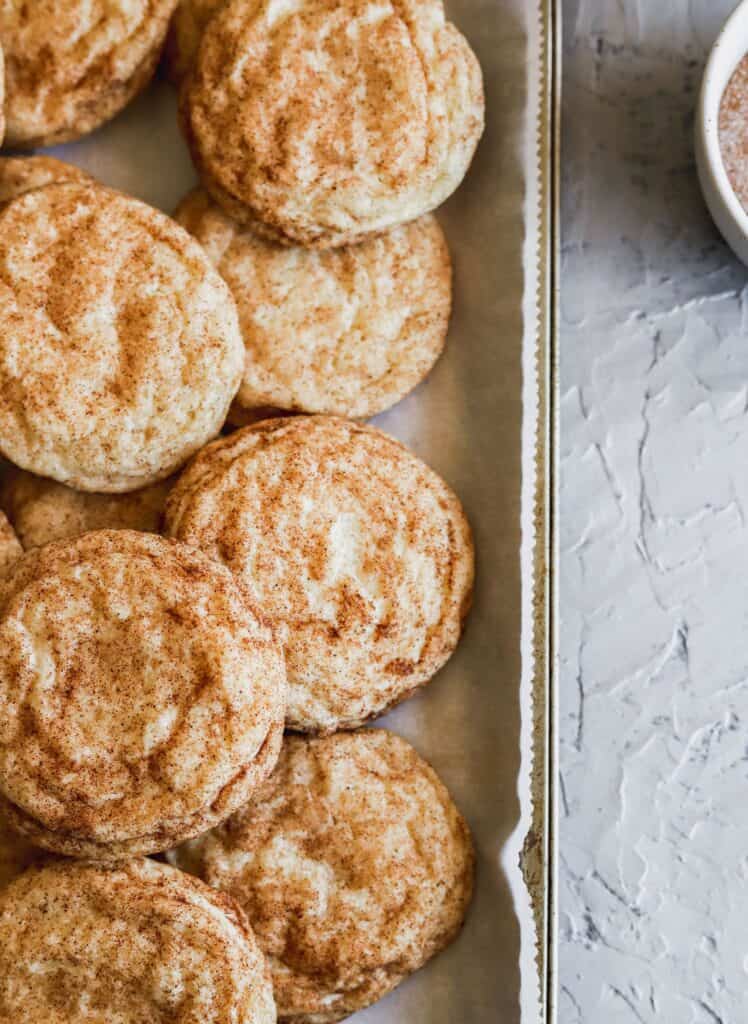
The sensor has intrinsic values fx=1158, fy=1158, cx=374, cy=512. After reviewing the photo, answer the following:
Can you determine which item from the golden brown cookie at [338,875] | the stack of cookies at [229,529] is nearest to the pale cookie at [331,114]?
the stack of cookies at [229,529]

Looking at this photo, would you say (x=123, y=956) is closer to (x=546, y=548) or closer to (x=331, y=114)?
(x=546, y=548)

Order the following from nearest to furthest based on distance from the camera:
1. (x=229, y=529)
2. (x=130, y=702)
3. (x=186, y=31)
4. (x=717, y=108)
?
(x=130, y=702)
(x=229, y=529)
(x=717, y=108)
(x=186, y=31)

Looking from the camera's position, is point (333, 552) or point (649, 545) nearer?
point (333, 552)

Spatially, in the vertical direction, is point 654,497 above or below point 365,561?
below

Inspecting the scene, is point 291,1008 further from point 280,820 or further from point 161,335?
point 161,335

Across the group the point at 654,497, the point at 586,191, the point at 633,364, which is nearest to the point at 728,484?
the point at 654,497

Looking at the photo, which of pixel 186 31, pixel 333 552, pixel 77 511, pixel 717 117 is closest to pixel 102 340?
pixel 77 511

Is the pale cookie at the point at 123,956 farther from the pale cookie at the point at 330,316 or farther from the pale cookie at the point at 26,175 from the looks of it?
the pale cookie at the point at 26,175
